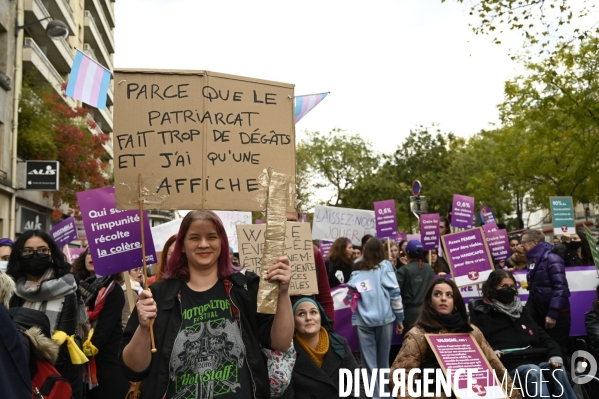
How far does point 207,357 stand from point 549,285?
594 centimetres

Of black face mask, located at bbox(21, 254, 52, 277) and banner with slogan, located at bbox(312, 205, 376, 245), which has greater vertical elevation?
banner with slogan, located at bbox(312, 205, 376, 245)

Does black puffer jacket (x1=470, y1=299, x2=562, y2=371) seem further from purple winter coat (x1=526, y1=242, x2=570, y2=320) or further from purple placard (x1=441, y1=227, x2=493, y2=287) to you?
purple placard (x1=441, y1=227, x2=493, y2=287)

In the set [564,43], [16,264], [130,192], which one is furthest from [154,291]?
[564,43]

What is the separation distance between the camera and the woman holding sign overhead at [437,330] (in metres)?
5.20

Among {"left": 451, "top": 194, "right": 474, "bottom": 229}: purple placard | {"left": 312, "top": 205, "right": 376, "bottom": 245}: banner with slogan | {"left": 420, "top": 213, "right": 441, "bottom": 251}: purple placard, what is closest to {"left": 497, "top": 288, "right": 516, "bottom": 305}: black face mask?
{"left": 312, "top": 205, "right": 376, "bottom": 245}: banner with slogan

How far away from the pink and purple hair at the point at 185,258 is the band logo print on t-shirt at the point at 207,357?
0.71ft

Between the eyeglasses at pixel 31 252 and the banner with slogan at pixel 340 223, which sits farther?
the banner with slogan at pixel 340 223

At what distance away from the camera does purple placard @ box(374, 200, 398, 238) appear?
13.4 metres

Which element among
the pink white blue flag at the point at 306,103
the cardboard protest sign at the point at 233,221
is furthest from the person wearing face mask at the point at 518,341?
the pink white blue flag at the point at 306,103

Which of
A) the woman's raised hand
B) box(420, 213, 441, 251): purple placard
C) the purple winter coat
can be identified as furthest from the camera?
box(420, 213, 441, 251): purple placard

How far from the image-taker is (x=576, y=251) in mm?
9977

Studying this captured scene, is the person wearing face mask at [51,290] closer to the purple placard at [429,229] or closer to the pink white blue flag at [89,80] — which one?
the pink white blue flag at [89,80]

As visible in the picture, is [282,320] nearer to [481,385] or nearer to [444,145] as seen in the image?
[481,385]

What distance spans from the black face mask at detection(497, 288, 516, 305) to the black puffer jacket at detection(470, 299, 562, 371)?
132mm
